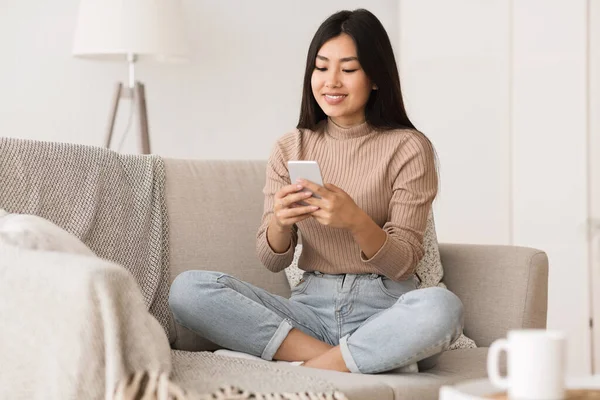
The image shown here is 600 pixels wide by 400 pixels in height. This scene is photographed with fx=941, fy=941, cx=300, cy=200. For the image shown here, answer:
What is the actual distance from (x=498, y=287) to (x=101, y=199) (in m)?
0.91

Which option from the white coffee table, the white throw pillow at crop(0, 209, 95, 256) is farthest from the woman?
the white coffee table

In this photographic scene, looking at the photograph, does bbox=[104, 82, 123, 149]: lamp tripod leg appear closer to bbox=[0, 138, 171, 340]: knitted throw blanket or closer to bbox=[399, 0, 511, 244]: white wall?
bbox=[0, 138, 171, 340]: knitted throw blanket

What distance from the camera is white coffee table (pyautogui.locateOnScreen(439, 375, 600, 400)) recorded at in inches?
44.7

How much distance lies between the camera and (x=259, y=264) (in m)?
2.29

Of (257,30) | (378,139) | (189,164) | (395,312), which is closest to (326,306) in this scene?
(395,312)

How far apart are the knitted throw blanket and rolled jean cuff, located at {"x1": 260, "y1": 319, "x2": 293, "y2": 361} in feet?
1.02

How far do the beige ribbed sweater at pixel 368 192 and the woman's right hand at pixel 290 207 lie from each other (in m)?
0.14

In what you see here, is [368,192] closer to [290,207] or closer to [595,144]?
[290,207]

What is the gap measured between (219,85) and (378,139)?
1.67 metres

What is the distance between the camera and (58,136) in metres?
3.40

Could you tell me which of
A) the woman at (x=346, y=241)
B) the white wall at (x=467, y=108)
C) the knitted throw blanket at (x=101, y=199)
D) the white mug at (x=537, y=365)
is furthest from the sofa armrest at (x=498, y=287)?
the white wall at (x=467, y=108)

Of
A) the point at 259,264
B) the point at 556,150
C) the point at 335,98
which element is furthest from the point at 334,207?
the point at 556,150

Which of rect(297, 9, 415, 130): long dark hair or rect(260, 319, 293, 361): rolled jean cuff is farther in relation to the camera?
rect(297, 9, 415, 130): long dark hair

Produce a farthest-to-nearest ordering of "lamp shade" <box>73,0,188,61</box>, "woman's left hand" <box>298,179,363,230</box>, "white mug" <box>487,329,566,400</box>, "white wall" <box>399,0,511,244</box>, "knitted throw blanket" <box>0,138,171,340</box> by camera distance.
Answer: "white wall" <box>399,0,511,244</box> → "lamp shade" <box>73,0,188,61</box> → "knitted throw blanket" <box>0,138,171,340</box> → "woman's left hand" <box>298,179,363,230</box> → "white mug" <box>487,329,566,400</box>
